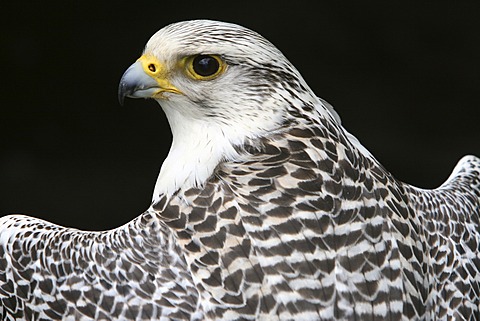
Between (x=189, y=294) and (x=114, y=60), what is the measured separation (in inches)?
151

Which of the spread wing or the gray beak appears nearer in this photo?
the spread wing

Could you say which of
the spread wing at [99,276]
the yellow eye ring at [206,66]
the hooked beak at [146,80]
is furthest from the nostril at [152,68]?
the spread wing at [99,276]

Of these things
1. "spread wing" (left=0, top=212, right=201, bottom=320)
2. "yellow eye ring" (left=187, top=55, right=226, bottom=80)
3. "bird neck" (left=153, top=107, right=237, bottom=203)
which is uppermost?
"yellow eye ring" (left=187, top=55, right=226, bottom=80)

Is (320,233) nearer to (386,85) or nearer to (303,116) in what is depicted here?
(303,116)

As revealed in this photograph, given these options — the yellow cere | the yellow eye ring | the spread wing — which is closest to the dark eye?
the yellow eye ring

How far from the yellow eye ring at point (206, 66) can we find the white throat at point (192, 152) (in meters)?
0.16

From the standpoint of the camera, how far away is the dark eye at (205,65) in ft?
10.7

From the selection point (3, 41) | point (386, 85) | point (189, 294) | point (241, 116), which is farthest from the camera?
point (386, 85)

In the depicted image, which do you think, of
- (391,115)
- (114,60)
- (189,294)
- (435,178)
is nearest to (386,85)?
(391,115)

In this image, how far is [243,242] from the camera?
3.08 m

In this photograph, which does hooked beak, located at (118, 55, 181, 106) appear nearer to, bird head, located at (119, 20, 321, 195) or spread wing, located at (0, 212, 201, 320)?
bird head, located at (119, 20, 321, 195)

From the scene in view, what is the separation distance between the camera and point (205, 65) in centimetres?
327

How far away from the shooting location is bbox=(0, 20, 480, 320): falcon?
10.1 feet

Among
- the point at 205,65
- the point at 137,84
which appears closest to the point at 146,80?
the point at 137,84
